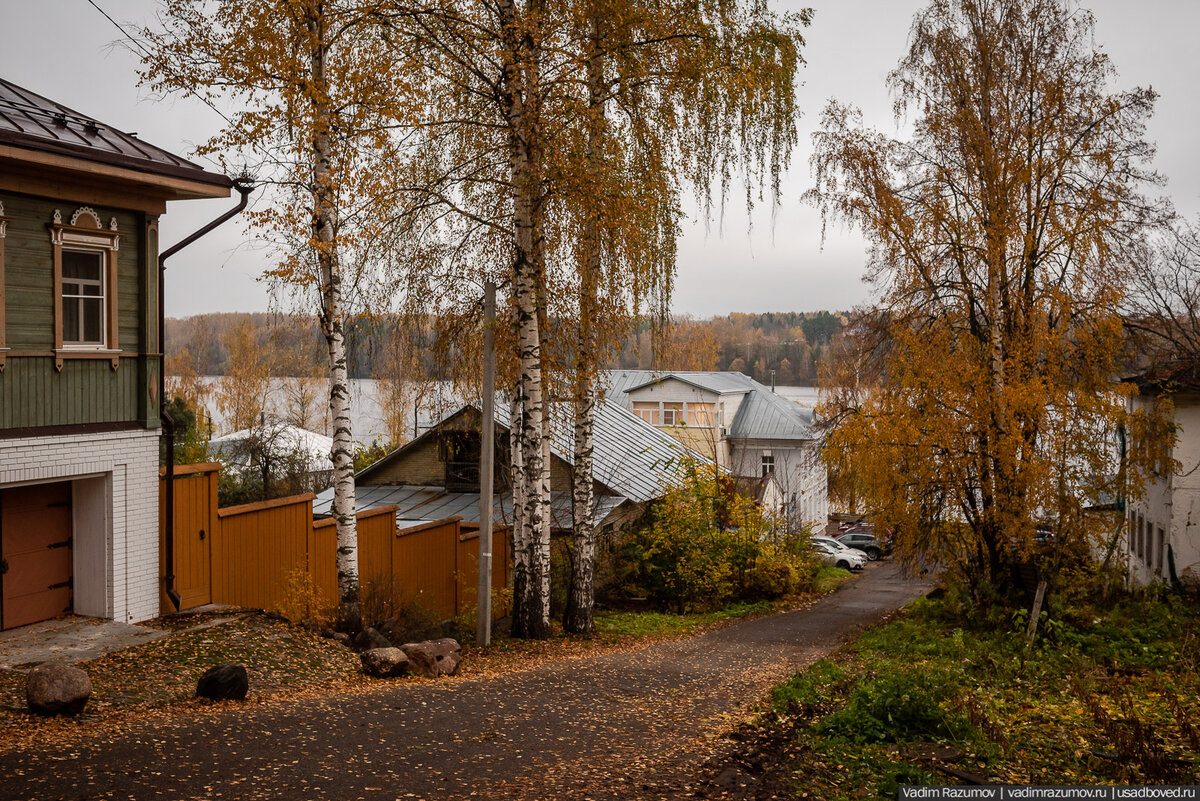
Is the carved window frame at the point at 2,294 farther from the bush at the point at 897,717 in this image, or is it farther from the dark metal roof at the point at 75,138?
the bush at the point at 897,717

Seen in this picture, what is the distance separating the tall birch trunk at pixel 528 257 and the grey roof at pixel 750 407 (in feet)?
107

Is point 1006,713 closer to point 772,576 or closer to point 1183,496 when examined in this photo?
point 1183,496

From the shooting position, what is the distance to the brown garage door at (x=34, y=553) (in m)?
12.0

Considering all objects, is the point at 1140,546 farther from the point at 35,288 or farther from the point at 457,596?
the point at 35,288

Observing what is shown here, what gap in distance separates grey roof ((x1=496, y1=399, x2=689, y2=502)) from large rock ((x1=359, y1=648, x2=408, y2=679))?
7.98m

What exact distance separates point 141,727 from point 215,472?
6.23 meters

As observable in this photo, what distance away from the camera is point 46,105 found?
41.0ft

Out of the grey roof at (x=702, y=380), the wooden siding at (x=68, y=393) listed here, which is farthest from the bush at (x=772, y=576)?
the grey roof at (x=702, y=380)

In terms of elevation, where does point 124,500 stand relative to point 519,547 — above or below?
above

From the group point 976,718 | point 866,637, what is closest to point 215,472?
point 976,718

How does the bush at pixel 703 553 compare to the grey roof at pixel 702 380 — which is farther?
the grey roof at pixel 702 380

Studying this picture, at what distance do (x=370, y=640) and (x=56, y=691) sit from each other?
16.4ft

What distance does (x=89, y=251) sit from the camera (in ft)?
39.9

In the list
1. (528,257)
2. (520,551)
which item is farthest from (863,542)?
(528,257)
